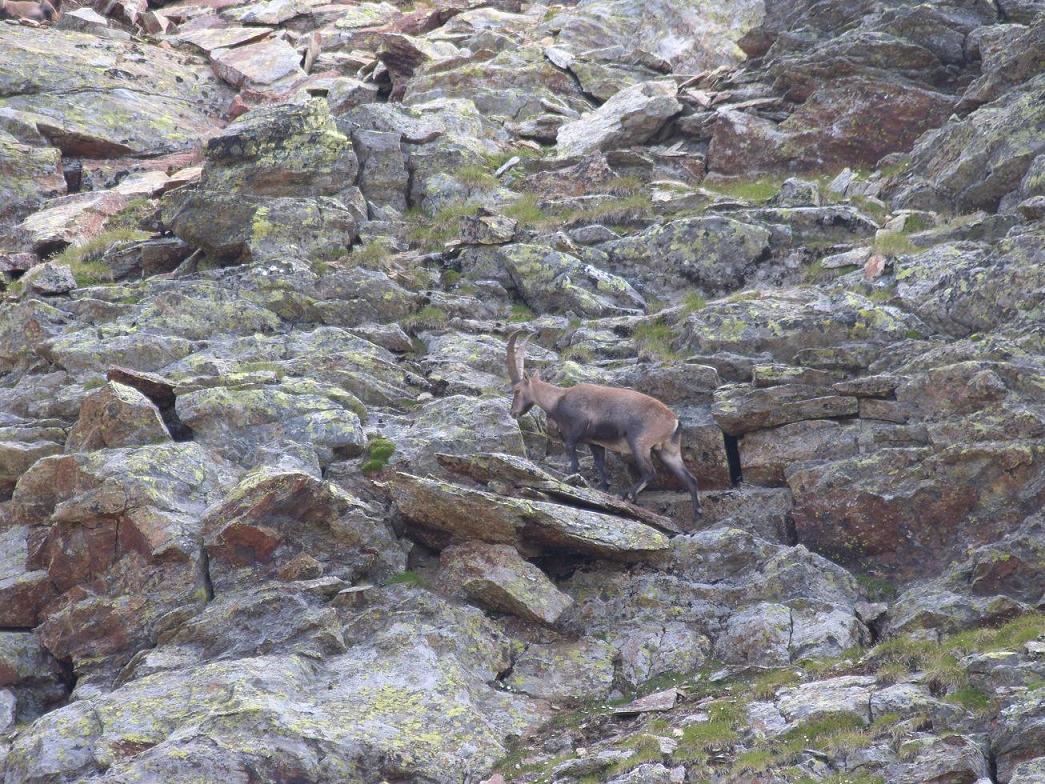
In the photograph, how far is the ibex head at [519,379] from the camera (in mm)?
18672

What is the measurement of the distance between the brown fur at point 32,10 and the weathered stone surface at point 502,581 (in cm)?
3479

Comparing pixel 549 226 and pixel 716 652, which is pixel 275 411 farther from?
pixel 549 226

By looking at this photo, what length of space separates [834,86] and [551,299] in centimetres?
1195

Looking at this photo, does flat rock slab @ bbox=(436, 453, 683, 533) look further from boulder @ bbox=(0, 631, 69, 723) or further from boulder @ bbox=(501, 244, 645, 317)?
boulder @ bbox=(501, 244, 645, 317)

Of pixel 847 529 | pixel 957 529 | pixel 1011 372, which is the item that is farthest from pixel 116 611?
pixel 1011 372

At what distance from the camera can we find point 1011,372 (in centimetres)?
1600

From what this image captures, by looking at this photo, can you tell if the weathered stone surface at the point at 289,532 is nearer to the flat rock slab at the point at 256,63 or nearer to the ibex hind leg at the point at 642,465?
the ibex hind leg at the point at 642,465

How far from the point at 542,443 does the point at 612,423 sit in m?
1.77

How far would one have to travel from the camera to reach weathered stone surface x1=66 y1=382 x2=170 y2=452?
1650cm

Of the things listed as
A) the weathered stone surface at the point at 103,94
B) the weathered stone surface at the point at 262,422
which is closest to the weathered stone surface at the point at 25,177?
the weathered stone surface at the point at 103,94

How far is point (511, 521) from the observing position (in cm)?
1467

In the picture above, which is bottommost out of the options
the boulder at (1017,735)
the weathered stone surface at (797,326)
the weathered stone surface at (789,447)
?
the weathered stone surface at (789,447)

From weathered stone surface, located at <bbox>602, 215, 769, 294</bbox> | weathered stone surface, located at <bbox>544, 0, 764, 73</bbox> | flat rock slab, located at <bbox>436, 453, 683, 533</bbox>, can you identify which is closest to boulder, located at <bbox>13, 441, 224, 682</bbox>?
flat rock slab, located at <bbox>436, 453, 683, 533</bbox>

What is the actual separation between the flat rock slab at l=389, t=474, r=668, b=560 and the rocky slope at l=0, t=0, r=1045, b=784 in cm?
6
